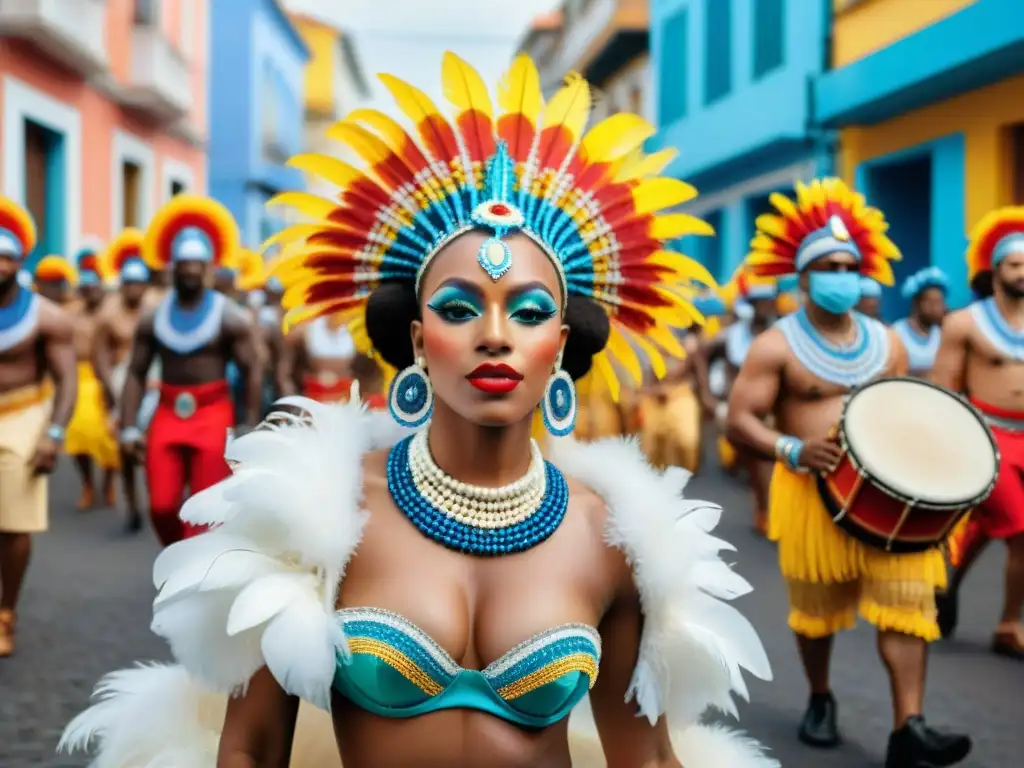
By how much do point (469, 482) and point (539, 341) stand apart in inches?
12.2

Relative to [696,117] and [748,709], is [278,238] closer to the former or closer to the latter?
[748,709]

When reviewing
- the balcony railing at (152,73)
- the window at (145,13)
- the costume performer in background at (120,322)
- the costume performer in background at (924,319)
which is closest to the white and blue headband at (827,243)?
the costume performer in background at (924,319)

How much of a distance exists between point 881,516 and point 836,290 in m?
0.94

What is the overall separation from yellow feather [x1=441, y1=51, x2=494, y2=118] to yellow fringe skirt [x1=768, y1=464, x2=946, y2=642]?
105 inches

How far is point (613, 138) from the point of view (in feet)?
9.32

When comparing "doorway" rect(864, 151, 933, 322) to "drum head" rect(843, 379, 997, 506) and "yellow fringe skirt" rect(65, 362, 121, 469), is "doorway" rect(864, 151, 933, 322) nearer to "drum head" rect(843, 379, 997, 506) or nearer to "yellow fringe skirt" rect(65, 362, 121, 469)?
"yellow fringe skirt" rect(65, 362, 121, 469)

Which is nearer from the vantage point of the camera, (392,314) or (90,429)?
(392,314)

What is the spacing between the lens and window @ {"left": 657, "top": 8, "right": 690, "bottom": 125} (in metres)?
23.8

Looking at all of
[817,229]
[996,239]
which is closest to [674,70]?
[996,239]

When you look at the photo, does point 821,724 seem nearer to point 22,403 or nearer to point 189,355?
point 189,355

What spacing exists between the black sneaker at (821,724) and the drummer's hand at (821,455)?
0.95 metres

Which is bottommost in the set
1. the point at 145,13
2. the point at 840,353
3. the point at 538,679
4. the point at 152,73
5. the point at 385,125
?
the point at 538,679

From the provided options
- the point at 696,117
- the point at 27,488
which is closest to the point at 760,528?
the point at 27,488

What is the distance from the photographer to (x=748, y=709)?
17.8 ft
